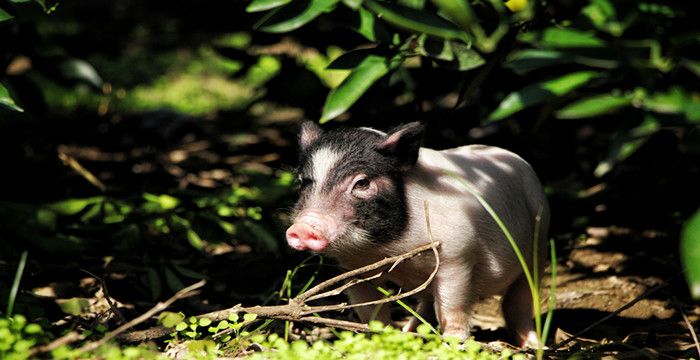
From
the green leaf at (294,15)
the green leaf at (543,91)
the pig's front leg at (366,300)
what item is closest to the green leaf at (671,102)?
the green leaf at (543,91)

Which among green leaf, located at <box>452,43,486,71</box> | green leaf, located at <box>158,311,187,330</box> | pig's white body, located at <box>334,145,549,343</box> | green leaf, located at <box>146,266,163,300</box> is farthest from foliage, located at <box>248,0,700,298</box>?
green leaf, located at <box>146,266,163,300</box>

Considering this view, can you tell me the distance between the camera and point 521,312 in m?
4.39

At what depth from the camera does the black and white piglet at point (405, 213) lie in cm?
372

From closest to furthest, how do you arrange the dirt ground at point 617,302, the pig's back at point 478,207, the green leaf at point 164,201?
the pig's back at point 478,207
the dirt ground at point 617,302
the green leaf at point 164,201

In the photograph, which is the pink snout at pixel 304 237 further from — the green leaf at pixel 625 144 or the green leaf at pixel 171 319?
the green leaf at pixel 625 144

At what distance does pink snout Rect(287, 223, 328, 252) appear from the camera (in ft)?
11.7

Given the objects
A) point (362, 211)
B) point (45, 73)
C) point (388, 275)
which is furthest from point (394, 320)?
point (45, 73)

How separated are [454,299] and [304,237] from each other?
74cm

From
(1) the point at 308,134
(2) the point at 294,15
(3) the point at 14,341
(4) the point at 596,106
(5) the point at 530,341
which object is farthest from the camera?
(5) the point at 530,341

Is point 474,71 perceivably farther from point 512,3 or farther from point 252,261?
point 252,261

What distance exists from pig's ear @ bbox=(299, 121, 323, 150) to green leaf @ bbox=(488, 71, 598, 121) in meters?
1.61

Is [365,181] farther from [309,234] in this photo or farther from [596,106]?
[596,106]

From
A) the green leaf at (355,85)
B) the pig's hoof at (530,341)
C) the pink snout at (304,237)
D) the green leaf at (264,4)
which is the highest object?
the green leaf at (264,4)

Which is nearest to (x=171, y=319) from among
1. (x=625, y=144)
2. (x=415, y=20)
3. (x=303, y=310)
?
(x=303, y=310)
